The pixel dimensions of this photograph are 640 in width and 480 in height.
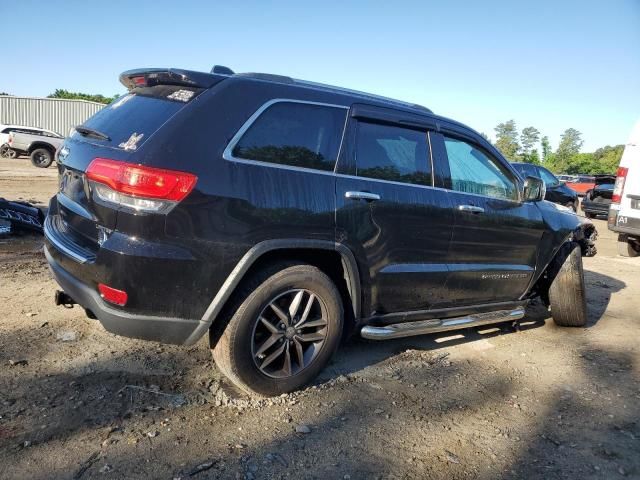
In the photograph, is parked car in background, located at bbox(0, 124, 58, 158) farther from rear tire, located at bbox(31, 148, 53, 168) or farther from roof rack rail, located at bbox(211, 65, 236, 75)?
roof rack rail, located at bbox(211, 65, 236, 75)

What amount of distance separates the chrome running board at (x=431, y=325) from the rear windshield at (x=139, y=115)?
185 cm

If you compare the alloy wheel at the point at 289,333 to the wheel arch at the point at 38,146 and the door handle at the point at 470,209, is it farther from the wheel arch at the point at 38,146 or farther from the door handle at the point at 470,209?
the wheel arch at the point at 38,146

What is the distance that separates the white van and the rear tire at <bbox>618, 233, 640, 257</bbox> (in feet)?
2.14

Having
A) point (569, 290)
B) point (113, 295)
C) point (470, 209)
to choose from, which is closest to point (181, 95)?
point (113, 295)

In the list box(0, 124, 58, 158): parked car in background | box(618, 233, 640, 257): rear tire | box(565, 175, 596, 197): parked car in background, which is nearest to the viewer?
box(618, 233, 640, 257): rear tire

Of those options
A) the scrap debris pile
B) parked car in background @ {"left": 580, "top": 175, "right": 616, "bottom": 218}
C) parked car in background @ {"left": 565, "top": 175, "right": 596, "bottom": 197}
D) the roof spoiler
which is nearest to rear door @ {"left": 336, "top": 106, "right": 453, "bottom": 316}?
the roof spoiler

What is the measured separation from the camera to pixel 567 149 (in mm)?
82688

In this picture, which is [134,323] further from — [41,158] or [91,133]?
[41,158]

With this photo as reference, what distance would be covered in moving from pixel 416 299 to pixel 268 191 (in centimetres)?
A: 148

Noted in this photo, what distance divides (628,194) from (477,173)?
6.23 m

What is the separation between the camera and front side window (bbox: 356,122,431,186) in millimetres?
3508

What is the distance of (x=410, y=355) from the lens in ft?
13.8

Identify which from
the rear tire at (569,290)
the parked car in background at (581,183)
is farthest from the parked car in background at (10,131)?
the parked car in background at (581,183)

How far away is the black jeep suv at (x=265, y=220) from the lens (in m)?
2.76
